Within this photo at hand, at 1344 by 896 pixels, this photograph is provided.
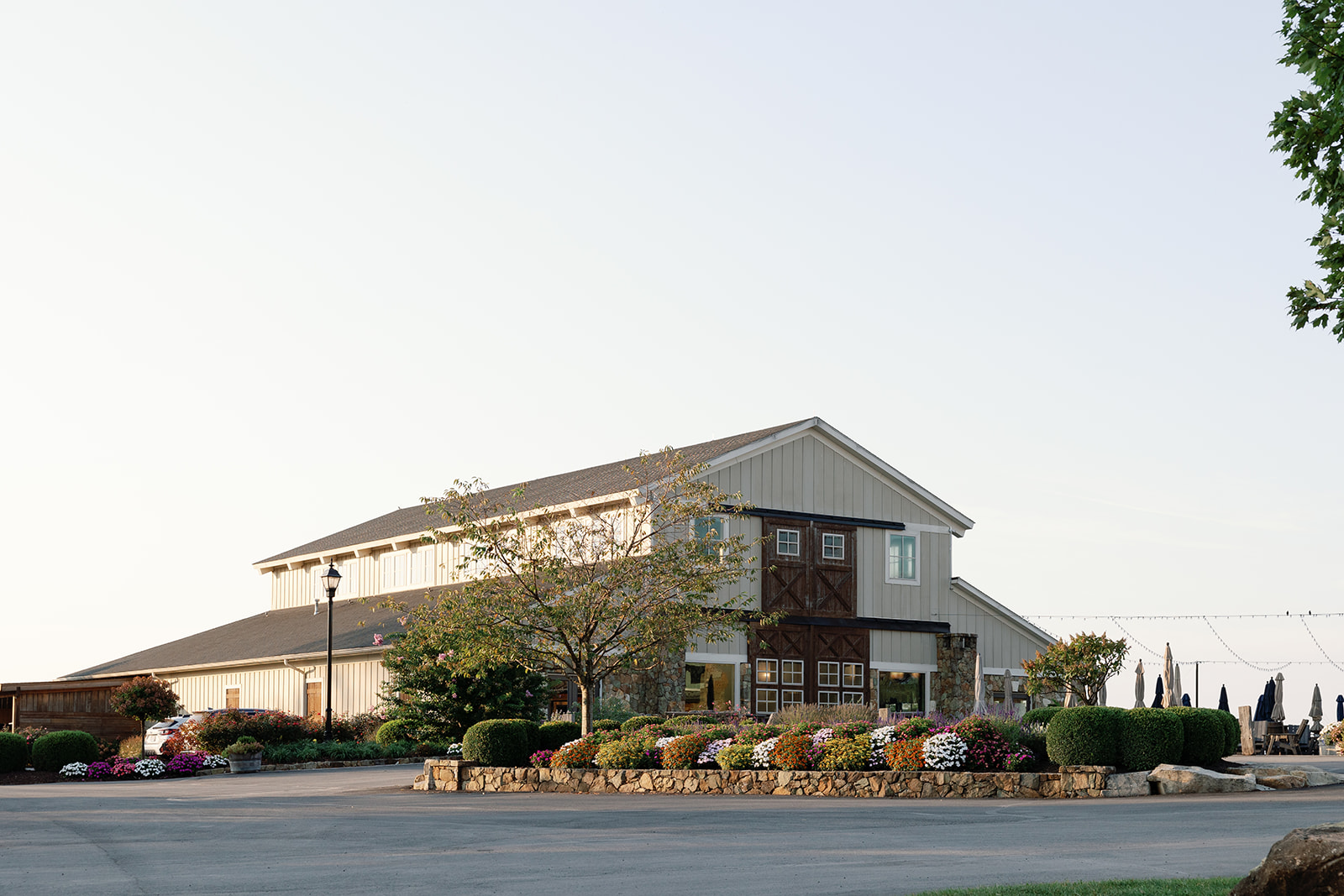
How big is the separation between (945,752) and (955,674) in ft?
63.3

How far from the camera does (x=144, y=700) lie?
134 feet

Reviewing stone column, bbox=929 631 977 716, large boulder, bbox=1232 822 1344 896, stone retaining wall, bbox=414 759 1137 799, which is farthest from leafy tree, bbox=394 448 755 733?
large boulder, bbox=1232 822 1344 896

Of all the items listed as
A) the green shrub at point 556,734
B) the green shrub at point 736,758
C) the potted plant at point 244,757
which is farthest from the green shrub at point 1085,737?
the potted plant at point 244,757

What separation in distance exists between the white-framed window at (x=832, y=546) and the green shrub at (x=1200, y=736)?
16591 mm

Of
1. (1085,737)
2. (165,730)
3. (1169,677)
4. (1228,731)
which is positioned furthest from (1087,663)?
(165,730)

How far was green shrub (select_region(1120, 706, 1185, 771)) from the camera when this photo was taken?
69.2 feet

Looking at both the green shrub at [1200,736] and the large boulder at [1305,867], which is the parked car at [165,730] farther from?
the large boulder at [1305,867]

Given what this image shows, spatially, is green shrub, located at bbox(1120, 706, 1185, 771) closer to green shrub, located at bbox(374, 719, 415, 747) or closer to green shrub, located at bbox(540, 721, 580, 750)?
green shrub, located at bbox(540, 721, 580, 750)

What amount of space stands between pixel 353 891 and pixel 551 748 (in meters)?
15.7

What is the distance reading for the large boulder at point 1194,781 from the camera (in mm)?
20828

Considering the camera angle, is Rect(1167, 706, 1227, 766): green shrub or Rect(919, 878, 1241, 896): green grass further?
Rect(1167, 706, 1227, 766): green shrub

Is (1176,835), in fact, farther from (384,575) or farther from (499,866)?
(384,575)

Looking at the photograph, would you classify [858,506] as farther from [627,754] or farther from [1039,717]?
[627,754]

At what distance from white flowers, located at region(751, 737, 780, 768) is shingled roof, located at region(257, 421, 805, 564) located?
10.8 meters
